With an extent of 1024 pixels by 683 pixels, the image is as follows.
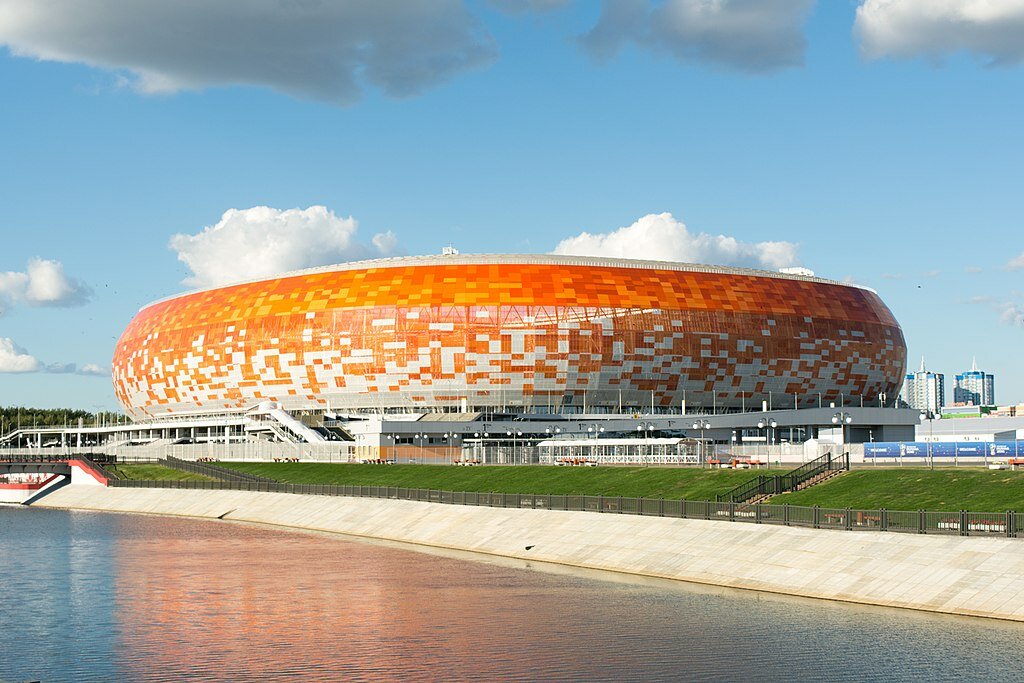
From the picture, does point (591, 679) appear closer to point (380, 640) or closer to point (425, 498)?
point (380, 640)

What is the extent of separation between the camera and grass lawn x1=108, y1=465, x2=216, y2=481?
115 meters

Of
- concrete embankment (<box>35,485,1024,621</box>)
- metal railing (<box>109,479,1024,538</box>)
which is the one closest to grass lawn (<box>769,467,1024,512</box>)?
metal railing (<box>109,479,1024,538</box>)

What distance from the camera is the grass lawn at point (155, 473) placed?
115 m

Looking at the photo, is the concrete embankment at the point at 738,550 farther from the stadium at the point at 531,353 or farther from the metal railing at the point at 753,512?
the stadium at the point at 531,353

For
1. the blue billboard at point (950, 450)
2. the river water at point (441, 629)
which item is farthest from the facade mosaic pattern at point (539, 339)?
the river water at point (441, 629)

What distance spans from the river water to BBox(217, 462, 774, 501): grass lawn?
16.2 metres

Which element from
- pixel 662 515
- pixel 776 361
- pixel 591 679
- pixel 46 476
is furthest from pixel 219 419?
pixel 591 679

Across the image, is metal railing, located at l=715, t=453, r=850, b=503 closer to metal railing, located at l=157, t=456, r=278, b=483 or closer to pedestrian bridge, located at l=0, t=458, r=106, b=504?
metal railing, located at l=157, t=456, r=278, b=483

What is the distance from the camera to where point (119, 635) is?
36.6 metres

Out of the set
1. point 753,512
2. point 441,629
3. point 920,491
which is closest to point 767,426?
point 920,491

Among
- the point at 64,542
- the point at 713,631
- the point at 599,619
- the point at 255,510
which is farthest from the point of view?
the point at 255,510

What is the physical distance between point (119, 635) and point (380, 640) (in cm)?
795

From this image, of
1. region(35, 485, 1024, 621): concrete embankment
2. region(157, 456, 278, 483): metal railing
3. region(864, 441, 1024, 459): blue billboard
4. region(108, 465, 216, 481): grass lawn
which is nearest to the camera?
region(35, 485, 1024, 621): concrete embankment

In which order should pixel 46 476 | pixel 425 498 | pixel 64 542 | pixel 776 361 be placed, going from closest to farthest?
pixel 64 542 < pixel 425 498 < pixel 46 476 < pixel 776 361
